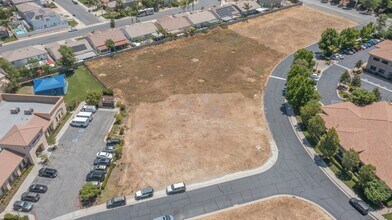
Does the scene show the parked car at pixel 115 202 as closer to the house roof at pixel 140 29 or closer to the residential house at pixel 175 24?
the house roof at pixel 140 29

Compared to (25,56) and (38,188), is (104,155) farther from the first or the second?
(25,56)

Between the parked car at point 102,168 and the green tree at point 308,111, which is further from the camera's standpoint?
the green tree at point 308,111

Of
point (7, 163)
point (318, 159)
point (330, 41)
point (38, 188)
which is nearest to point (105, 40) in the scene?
point (7, 163)

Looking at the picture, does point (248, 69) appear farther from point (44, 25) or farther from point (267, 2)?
point (44, 25)

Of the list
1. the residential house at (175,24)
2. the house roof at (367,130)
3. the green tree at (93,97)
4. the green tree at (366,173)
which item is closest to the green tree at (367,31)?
the house roof at (367,130)

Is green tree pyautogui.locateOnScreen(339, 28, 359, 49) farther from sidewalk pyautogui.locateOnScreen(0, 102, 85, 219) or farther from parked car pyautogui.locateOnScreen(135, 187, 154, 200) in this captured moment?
sidewalk pyautogui.locateOnScreen(0, 102, 85, 219)

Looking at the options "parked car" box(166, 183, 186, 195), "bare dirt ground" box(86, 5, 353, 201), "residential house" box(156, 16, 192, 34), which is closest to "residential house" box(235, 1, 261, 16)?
"bare dirt ground" box(86, 5, 353, 201)
